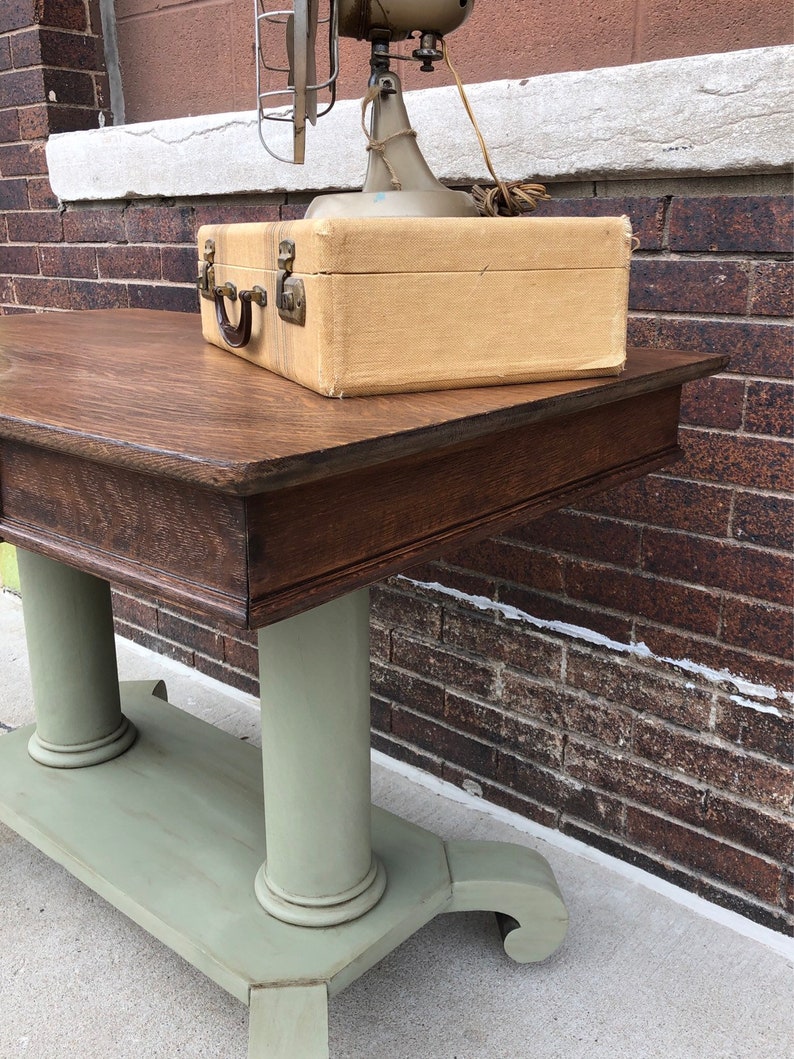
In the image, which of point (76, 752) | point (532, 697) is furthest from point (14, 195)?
point (532, 697)

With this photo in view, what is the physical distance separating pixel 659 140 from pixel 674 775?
1.06 m

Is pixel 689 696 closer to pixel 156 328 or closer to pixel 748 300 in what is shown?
pixel 748 300

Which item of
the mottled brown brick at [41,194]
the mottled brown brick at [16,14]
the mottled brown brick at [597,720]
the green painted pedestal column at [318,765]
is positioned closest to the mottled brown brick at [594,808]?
the mottled brown brick at [597,720]

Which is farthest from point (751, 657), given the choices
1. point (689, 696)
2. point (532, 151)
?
point (532, 151)

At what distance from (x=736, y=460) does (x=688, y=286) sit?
0.28 metres

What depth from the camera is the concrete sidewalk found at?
1357 mm

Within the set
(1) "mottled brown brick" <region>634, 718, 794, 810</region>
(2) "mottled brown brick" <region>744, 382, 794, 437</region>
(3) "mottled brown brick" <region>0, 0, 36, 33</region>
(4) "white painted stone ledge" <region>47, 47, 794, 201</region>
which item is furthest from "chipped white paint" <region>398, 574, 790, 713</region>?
(3) "mottled brown brick" <region>0, 0, 36, 33</region>

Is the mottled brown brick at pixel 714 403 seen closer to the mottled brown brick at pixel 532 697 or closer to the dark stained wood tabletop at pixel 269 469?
the dark stained wood tabletop at pixel 269 469

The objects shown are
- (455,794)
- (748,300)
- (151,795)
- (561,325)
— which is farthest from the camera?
(455,794)

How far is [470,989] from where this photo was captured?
1464 mm

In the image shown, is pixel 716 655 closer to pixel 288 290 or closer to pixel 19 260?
pixel 288 290

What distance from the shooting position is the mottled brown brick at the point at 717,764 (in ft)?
4.89

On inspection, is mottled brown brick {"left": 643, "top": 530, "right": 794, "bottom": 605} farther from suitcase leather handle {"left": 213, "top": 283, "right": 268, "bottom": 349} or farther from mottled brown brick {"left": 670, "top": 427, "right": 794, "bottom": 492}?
suitcase leather handle {"left": 213, "top": 283, "right": 268, "bottom": 349}

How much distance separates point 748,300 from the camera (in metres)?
1.38
